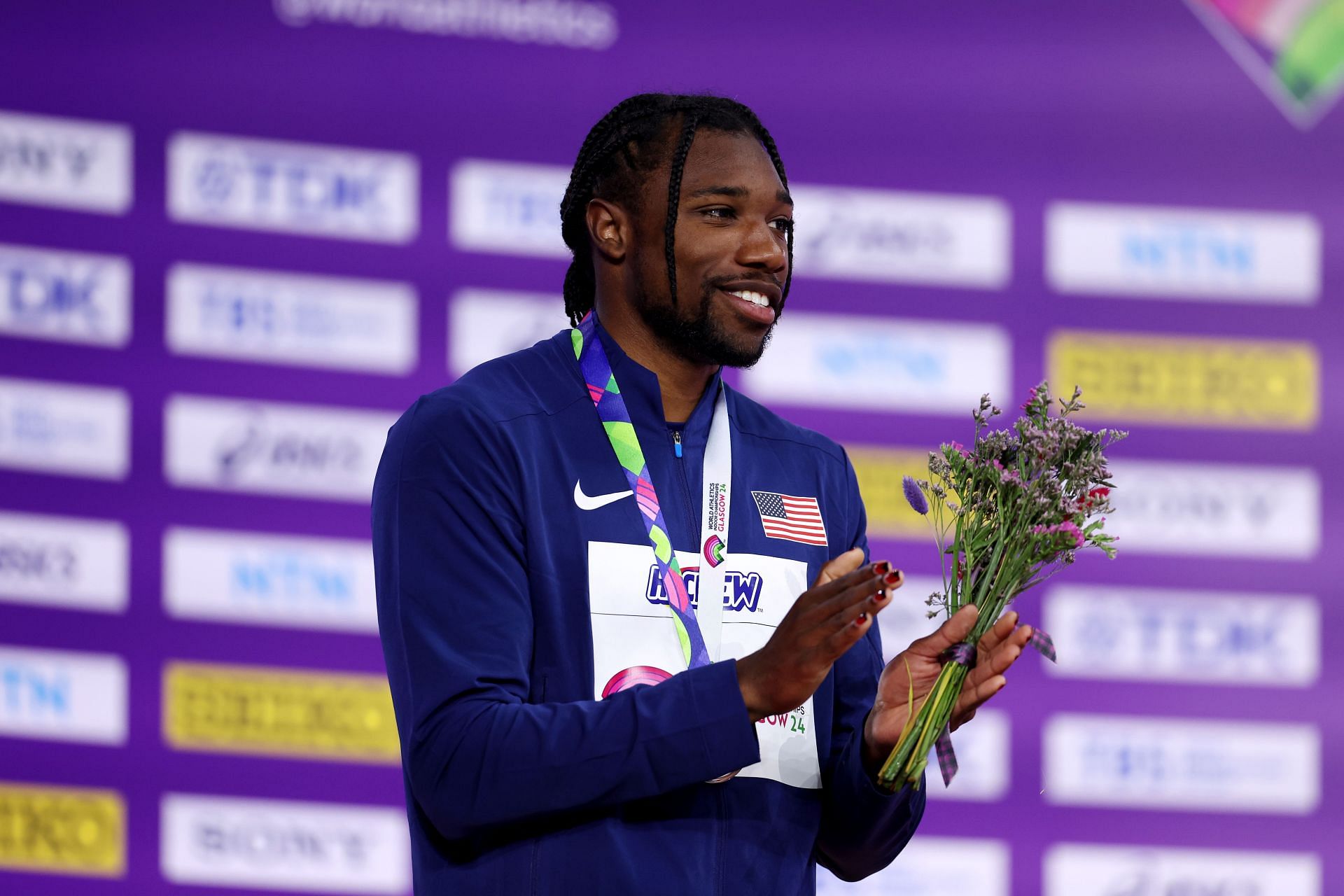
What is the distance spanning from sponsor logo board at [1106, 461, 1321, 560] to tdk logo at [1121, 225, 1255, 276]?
1.70 feet

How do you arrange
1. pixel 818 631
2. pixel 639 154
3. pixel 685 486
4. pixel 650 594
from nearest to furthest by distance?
1. pixel 818 631
2. pixel 650 594
3. pixel 685 486
4. pixel 639 154

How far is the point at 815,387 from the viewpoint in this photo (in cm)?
383

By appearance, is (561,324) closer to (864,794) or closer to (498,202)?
(498,202)

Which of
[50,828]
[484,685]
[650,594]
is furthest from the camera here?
[50,828]

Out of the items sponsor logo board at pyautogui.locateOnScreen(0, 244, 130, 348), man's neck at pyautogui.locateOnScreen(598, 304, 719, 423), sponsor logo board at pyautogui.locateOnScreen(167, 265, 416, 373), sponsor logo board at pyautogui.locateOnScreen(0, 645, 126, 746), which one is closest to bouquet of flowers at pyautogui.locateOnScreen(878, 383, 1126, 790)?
man's neck at pyautogui.locateOnScreen(598, 304, 719, 423)

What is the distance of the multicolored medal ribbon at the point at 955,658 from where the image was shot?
1.57m

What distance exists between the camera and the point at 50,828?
356 centimetres

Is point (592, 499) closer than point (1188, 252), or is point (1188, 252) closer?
point (592, 499)

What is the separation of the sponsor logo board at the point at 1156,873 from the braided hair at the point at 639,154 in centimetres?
240

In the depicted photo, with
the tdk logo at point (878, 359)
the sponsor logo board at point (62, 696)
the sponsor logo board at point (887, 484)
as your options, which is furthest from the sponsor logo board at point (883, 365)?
the sponsor logo board at point (62, 696)

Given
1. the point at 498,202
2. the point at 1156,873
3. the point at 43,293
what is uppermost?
the point at 498,202

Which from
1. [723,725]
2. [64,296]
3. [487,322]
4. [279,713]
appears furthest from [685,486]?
[64,296]

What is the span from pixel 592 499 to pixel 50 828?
8.32 ft

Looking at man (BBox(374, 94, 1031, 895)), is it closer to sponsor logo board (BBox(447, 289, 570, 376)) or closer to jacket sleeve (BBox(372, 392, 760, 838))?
jacket sleeve (BBox(372, 392, 760, 838))
